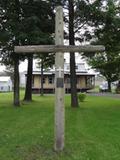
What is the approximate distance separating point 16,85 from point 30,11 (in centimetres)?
494

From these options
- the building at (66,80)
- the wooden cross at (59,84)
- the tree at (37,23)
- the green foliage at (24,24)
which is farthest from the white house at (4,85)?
the wooden cross at (59,84)

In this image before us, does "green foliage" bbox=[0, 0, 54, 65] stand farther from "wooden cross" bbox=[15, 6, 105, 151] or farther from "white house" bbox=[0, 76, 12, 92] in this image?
"white house" bbox=[0, 76, 12, 92]

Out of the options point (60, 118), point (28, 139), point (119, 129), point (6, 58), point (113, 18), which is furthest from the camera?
point (6, 58)

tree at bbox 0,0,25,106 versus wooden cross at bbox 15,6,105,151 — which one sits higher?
tree at bbox 0,0,25,106

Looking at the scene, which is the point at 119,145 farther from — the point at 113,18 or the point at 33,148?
the point at 113,18

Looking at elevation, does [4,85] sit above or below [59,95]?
above

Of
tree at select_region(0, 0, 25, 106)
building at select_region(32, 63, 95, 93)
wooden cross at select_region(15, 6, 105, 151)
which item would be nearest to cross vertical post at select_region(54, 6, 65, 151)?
wooden cross at select_region(15, 6, 105, 151)

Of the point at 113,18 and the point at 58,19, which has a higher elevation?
the point at 113,18

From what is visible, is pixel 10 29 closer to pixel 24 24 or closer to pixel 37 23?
pixel 24 24

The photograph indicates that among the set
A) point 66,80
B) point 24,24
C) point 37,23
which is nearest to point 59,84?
point 24,24

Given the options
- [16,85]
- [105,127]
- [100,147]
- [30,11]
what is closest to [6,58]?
[16,85]

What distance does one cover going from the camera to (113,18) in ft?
72.0

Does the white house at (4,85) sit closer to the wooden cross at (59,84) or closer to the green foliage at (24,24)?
the green foliage at (24,24)

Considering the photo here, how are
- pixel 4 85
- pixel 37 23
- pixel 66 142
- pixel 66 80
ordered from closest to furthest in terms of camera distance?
pixel 66 142
pixel 37 23
pixel 66 80
pixel 4 85
